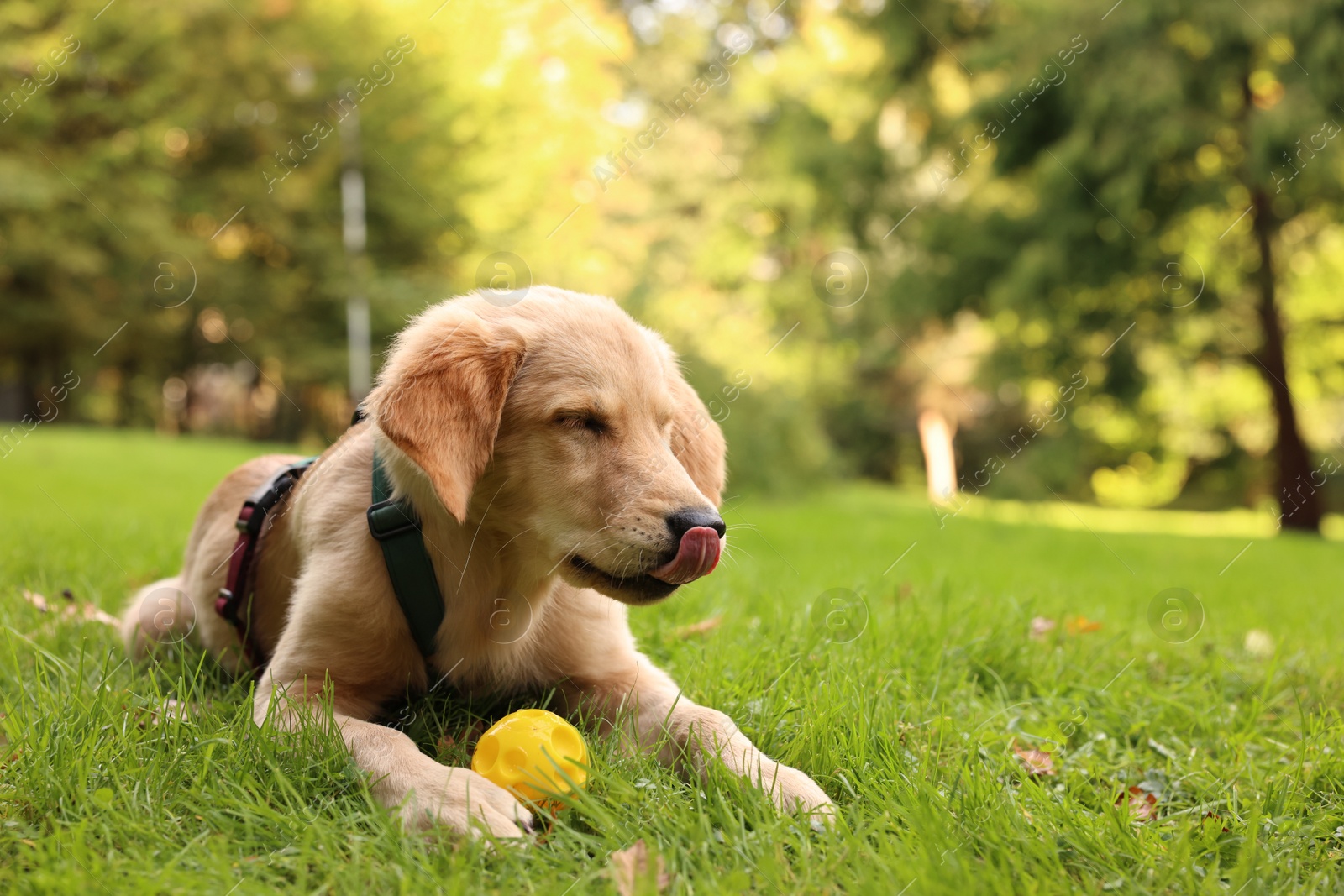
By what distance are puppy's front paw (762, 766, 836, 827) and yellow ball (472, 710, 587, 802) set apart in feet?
1.40

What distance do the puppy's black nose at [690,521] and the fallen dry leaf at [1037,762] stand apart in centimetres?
111

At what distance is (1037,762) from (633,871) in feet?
4.53

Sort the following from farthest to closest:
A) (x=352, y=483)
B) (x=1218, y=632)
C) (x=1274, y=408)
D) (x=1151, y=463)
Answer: (x=1151, y=463), (x=1274, y=408), (x=1218, y=632), (x=352, y=483)

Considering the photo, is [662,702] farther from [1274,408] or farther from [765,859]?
[1274,408]

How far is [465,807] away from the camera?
2012 mm

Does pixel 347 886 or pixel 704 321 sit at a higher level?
pixel 347 886

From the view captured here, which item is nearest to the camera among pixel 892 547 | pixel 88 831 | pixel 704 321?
pixel 88 831

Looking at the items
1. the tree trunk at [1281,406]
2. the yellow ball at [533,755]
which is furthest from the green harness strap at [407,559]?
the tree trunk at [1281,406]

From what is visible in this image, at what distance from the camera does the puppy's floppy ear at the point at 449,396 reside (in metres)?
2.29

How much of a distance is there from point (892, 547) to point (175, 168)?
21.8 metres

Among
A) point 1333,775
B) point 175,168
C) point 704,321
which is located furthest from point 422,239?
point 1333,775

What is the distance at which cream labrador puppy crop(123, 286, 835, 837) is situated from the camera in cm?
229

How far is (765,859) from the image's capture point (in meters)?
1.84

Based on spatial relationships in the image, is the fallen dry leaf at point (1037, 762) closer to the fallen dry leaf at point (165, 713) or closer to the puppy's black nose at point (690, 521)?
the puppy's black nose at point (690, 521)
